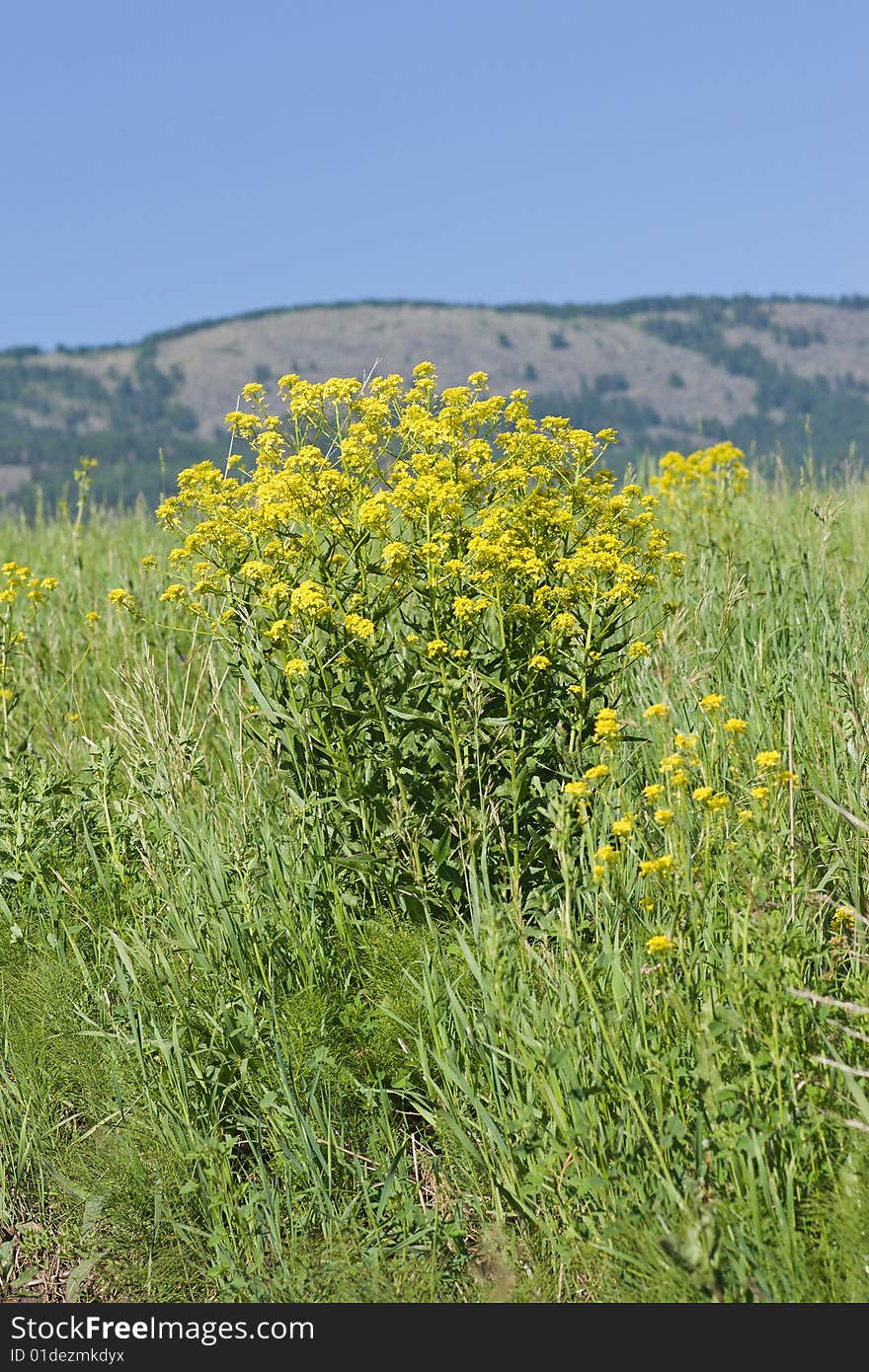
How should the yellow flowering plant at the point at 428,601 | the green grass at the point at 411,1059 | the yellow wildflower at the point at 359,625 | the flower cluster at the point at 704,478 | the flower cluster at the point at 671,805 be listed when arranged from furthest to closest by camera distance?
the flower cluster at the point at 704,478
the yellow flowering plant at the point at 428,601
the yellow wildflower at the point at 359,625
the flower cluster at the point at 671,805
the green grass at the point at 411,1059

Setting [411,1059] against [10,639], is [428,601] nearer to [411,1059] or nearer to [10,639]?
[411,1059]

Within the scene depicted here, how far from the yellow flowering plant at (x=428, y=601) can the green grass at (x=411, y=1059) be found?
0.72 feet

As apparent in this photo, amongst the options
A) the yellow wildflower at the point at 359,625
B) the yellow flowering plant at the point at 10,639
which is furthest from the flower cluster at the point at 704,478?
the yellow wildflower at the point at 359,625

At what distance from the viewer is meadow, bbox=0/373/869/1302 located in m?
2.20

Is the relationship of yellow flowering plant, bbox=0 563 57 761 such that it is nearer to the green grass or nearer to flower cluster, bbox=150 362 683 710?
the green grass

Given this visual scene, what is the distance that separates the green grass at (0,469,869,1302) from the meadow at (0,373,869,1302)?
13mm

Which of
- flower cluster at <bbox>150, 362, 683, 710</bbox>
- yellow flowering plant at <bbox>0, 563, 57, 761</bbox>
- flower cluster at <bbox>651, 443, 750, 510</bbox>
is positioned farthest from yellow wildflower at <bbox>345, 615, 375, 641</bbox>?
flower cluster at <bbox>651, 443, 750, 510</bbox>

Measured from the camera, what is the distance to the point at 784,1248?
2012 mm

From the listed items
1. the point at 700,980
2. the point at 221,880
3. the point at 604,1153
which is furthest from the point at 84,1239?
the point at 700,980

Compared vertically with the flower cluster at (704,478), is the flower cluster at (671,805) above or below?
below

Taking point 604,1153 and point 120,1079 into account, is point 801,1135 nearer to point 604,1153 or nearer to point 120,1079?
point 604,1153

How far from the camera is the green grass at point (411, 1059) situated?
2156mm

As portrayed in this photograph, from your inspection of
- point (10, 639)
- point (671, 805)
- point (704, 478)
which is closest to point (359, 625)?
point (671, 805)

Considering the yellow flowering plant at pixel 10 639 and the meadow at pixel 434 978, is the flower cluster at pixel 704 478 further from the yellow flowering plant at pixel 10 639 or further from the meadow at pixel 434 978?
the yellow flowering plant at pixel 10 639
